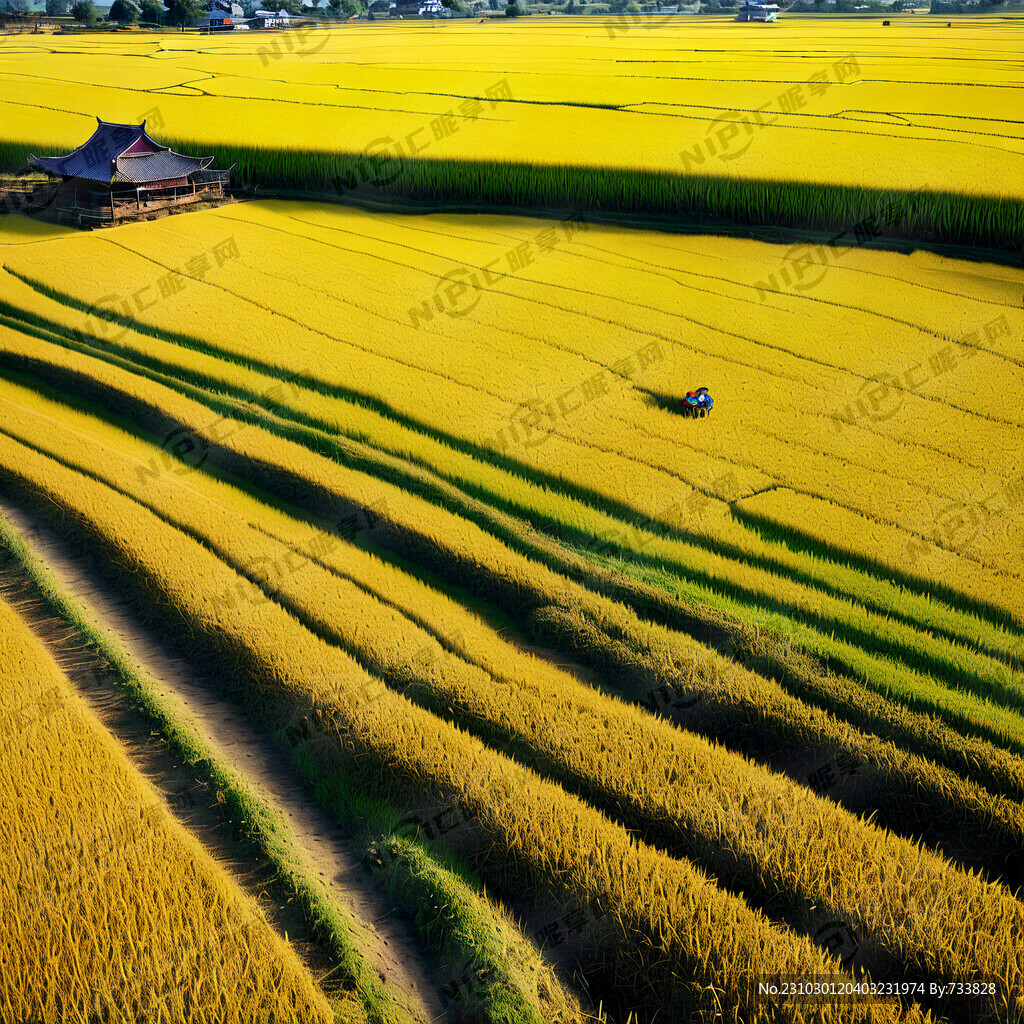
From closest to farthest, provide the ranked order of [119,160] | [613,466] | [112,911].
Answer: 1. [112,911]
2. [613,466]
3. [119,160]

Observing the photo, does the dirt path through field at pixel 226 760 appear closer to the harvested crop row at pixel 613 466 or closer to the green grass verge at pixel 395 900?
the green grass verge at pixel 395 900

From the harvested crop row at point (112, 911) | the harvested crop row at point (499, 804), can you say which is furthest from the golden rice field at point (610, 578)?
the harvested crop row at point (112, 911)

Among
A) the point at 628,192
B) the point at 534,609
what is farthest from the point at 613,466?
the point at 628,192

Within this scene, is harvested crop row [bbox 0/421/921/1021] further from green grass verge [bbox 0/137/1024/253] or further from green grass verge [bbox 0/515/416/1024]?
green grass verge [bbox 0/137/1024/253]

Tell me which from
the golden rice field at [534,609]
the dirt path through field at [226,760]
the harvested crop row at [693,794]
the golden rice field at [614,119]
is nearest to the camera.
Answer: the golden rice field at [534,609]

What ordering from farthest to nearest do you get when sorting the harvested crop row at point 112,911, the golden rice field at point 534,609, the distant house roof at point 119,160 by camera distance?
the distant house roof at point 119,160 → the golden rice field at point 534,609 → the harvested crop row at point 112,911

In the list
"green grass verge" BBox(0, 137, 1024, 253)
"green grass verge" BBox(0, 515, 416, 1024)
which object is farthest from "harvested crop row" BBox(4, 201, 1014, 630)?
"green grass verge" BBox(0, 137, 1024, 253)

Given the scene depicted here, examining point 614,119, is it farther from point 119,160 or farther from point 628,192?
point 119,160
